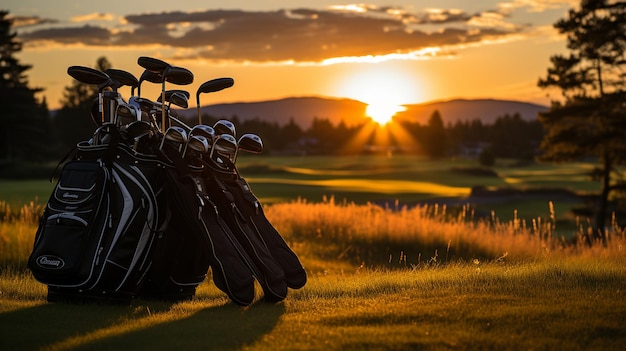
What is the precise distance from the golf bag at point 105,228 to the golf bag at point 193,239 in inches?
9.2

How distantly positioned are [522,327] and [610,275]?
3.31 metres

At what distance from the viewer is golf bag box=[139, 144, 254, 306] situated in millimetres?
8664

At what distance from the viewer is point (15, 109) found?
70.4 m

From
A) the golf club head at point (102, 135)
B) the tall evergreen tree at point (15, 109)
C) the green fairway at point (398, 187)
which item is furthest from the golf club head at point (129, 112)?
the tall evergreen tree at point (15, 109)

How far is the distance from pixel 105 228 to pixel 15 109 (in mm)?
65557

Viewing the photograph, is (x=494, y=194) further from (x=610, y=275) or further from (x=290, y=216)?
(x=610, y=275)

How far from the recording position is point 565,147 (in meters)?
37.2

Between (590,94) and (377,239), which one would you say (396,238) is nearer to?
(377,239)

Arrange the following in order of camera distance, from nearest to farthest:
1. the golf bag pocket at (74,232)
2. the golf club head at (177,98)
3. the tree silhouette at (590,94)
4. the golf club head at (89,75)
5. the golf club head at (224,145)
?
the golf bag pocket at (74,232), the golf club head at (224,145), the golf club head at (89,75), the golf club head at (177,98), the tree silhouette at (590,94)

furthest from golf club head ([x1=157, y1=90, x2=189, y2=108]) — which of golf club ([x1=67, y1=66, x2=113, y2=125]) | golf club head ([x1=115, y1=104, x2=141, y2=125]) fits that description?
golf club head ([x1=115, y1=104, x2=141, y2=125])

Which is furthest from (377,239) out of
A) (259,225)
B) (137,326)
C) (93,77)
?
(137,326)

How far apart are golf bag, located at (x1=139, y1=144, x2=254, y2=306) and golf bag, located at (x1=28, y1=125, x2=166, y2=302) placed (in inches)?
9.2

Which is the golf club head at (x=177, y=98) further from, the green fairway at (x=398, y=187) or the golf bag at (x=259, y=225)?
the green fairway at (x=398, y=187)

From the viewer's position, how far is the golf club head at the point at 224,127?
10.1 metres
